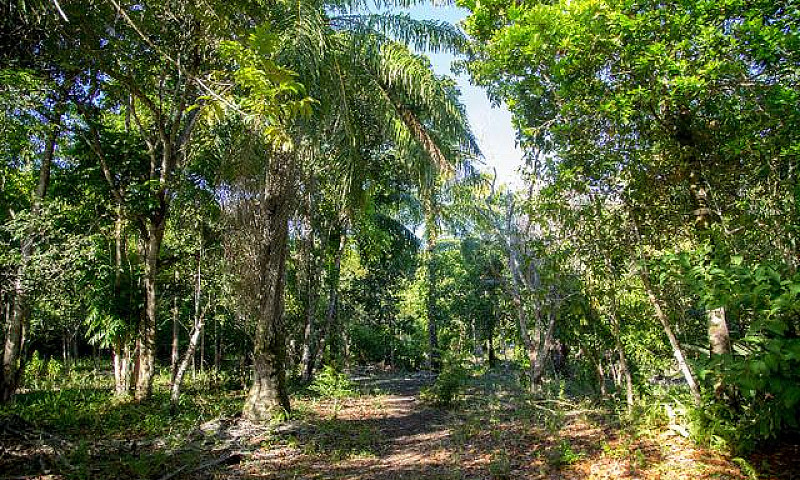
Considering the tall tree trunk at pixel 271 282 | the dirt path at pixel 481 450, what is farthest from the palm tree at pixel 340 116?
the dirt path at pixel 481 450

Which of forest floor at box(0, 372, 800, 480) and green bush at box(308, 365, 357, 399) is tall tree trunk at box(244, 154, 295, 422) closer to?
forest floor at box(0, 372, 800, 480)

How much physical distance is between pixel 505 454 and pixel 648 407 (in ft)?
6.45

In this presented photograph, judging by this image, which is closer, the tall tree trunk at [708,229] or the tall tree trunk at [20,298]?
the tall tree trunk at [708,229]

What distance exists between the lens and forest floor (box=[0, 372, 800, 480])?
4715mm

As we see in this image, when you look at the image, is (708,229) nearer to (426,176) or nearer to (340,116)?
(426,176)

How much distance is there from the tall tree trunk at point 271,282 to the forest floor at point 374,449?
0.59m

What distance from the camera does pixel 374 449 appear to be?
6980 millimetres

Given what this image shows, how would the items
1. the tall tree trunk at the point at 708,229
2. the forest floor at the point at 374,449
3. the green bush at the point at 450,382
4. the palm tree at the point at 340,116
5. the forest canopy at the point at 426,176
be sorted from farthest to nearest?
the green bush at the point at 450,382, the palm tree at the point at 340,116, the tall tree trunk at the point at 708,229, the forest floor at the point at 374,449, the forest canopy at the point at 426,176

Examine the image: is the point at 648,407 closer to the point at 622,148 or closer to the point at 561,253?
the point at 561,253

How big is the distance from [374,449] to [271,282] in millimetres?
3420

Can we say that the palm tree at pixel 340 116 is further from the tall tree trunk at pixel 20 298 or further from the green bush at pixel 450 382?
the green bush at pixel 450 382

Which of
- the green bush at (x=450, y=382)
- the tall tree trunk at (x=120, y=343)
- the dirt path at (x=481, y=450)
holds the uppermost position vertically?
the tall tree trunk at (x=120, y=343)

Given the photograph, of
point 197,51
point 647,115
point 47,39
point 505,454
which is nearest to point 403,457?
point 505,454

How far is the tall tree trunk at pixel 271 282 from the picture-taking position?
27.1 feet
